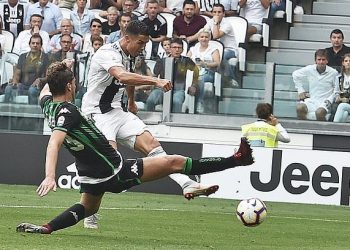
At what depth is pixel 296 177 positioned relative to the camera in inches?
745

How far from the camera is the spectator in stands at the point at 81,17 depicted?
2428cm

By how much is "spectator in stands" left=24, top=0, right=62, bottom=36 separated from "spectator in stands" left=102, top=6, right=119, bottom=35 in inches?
45.6

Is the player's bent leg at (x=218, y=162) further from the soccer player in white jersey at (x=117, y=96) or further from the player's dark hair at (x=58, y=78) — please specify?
the player's dark hair at (x=58, y=78)

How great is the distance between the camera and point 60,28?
23922mm

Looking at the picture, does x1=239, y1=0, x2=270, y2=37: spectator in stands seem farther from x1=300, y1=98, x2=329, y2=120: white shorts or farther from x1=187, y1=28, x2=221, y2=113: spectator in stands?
x1=300, y1=98, x2=329, y2=120: white shorts

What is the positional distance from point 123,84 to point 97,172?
2162 millimetres

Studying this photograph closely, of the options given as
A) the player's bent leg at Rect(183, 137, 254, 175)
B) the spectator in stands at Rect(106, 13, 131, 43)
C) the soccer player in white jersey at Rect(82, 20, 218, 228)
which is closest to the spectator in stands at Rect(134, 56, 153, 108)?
the spectator in stands at Rect(106, 13, 131, 43)

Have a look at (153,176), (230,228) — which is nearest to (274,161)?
(230,228)

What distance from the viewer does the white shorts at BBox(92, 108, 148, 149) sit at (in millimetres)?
12922

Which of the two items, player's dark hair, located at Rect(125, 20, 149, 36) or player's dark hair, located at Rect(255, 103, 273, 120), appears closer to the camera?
player's dark hair, located at Rect(125, 20, 149, 36)

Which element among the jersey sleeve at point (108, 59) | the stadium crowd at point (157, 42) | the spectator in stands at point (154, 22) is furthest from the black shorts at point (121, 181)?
the spectator in stands at point (154, 22)

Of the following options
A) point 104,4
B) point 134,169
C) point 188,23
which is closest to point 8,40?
point 104,4

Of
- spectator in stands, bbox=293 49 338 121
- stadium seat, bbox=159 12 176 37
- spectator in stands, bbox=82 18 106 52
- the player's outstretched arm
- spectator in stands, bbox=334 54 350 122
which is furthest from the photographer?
stadium seat, bbox=159 12 176 37

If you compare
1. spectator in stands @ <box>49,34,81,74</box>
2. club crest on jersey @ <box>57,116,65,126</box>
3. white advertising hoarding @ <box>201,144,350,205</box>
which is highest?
spectator in stands @ <box>49,34,81,74</box>
